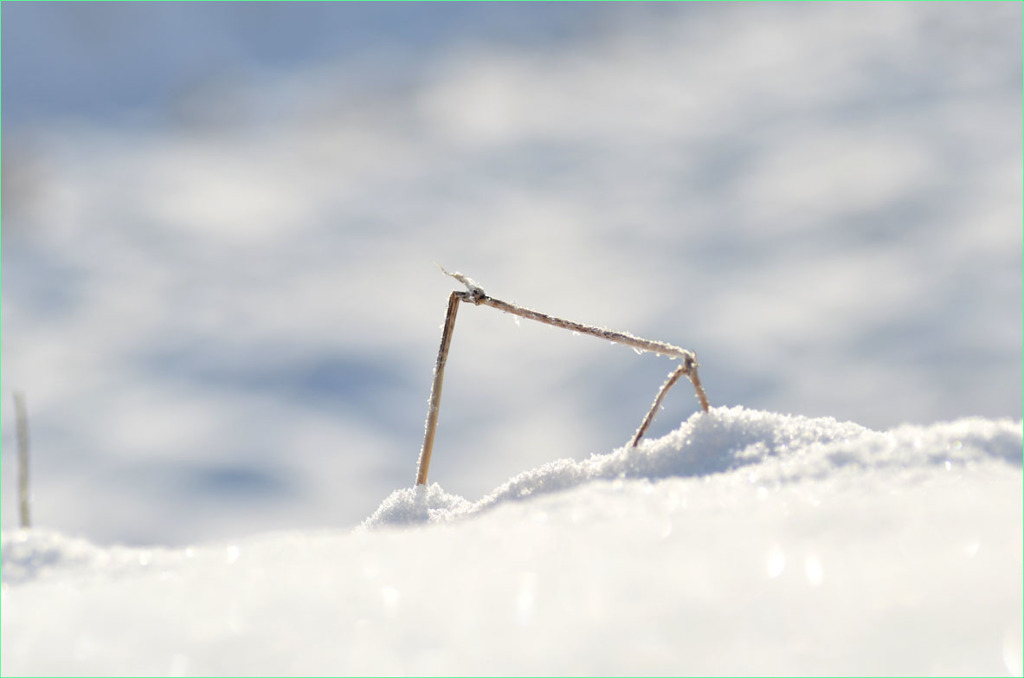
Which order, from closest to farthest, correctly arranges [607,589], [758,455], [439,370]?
[607,589] → [758,455] → [439,370]

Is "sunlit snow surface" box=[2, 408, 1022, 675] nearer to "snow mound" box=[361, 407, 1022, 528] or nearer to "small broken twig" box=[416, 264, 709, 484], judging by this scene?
"snow mound" box=[361, 407, 1022, 528]

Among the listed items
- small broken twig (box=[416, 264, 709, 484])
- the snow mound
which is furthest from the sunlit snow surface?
small broken twig (box=[416, 264, 709, 484])

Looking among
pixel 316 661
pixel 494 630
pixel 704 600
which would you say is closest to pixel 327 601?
pixel 316 661

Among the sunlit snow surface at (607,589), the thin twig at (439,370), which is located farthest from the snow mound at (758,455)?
the thin twig at (439,370)

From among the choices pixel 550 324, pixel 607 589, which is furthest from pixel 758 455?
pixel 607 589

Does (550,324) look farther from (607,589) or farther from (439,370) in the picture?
(607,589)

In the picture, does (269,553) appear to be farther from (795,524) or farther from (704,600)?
(795,524)

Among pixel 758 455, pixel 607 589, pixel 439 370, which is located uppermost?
pixel 439 370
